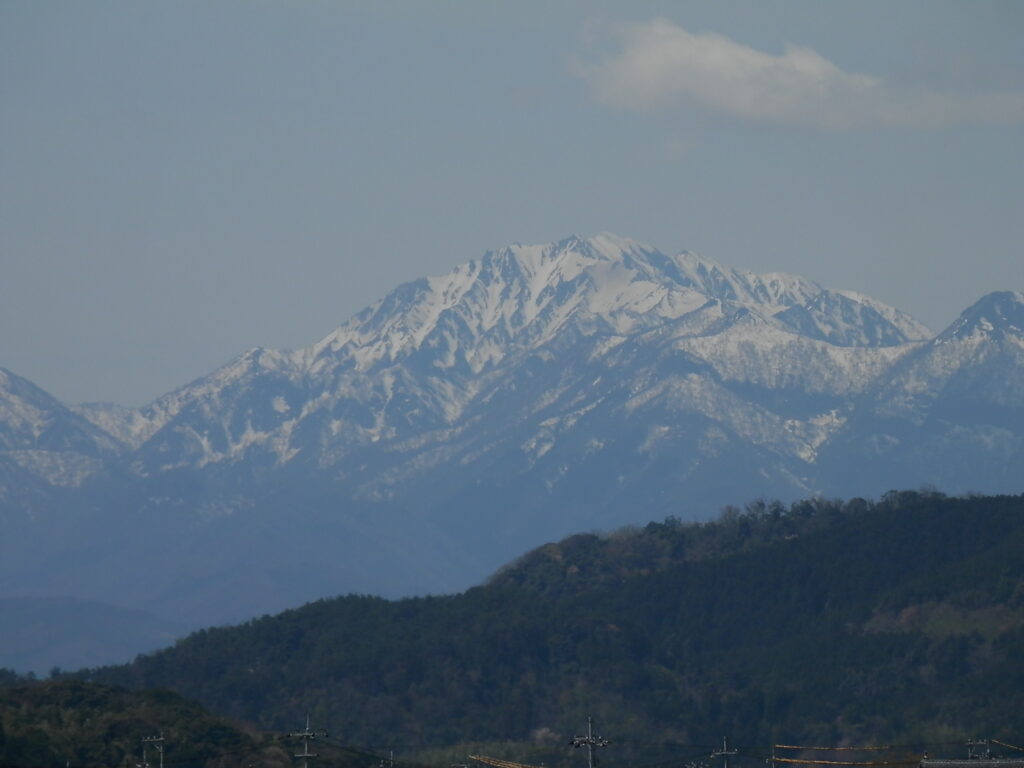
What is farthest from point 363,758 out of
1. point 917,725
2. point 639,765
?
point 917,725

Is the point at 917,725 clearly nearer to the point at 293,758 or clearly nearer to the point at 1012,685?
the point at 1012,685

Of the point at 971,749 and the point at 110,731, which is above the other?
the point at 110,731

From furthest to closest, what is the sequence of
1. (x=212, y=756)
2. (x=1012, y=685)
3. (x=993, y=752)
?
(x=1012, y=685) → (x=993, y=752) → (x=212, y=756)

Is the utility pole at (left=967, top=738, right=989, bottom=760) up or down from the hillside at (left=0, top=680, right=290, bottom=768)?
down

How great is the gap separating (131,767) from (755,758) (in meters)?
64.1

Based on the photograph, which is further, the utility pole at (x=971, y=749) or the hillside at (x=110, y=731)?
the hillside at (x=110, y=731)

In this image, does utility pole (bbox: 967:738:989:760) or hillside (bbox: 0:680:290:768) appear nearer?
utility pole (bbox: 967:738:989:760)

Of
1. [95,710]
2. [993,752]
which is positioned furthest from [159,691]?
[993,752]

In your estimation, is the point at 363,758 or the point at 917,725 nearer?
the point at 363,758

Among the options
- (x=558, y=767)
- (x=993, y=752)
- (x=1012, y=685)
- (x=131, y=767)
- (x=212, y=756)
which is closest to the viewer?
(x=131, y=767)

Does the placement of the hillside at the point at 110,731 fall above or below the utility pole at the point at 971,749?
above

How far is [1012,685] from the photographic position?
200m

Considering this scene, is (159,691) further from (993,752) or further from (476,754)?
(993,752)

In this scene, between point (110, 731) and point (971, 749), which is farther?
point (971, 749)
